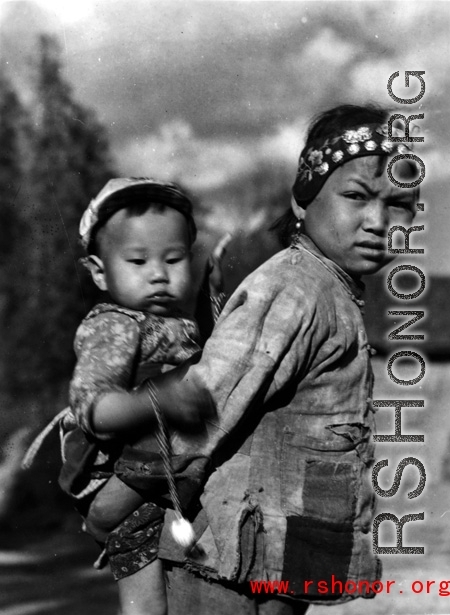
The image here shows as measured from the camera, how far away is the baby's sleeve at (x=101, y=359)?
216 cm

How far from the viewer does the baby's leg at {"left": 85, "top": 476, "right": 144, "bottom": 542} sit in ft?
7.47

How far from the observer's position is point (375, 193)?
236 centimetres

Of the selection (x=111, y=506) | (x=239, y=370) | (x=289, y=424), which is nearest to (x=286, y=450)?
(x=289, y=424)

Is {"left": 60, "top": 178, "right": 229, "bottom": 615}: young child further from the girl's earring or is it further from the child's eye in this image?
the girl's earring

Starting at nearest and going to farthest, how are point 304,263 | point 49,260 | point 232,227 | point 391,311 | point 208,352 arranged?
point 208,352
point 304,263
point 391,311
point 232,227
point 49,260

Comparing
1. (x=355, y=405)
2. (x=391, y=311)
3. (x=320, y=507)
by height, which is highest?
(x=391, y=311)

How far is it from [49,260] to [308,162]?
5.51 feet

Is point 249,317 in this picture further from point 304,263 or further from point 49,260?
point 49,260

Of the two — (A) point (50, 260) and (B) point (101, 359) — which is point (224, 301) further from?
(A) point (50, 260)

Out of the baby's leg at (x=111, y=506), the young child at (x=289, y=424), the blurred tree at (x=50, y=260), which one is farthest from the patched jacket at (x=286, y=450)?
the blurred tree at (x=50, y=260)

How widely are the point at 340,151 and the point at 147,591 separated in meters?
1.32

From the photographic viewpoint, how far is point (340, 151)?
Result: 92.7 inches

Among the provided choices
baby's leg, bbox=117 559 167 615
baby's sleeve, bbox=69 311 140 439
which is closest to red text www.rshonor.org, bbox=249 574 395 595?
baby's leg, bbox=117 559 167 615

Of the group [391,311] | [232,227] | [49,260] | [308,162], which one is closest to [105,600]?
[49,260]
